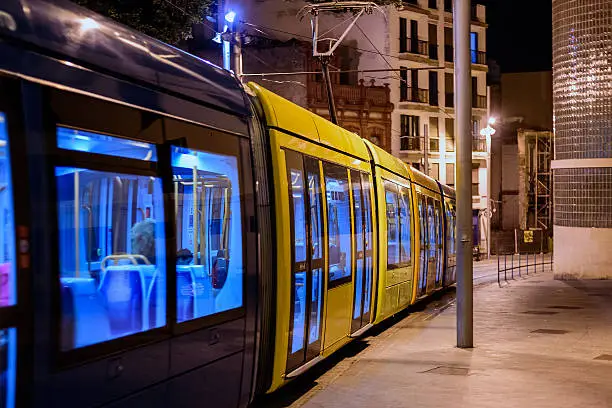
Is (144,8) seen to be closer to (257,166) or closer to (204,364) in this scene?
(257,166)

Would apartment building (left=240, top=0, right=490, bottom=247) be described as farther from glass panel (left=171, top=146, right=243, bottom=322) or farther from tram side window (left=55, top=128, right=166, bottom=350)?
tram side window (left=55, top=128, right=166, bottom=350)

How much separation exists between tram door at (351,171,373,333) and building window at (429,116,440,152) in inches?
1832

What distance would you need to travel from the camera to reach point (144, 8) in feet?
62.5

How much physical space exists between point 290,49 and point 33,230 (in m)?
46.2

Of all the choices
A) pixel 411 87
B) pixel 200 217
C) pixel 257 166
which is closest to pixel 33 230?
pixel 200 217

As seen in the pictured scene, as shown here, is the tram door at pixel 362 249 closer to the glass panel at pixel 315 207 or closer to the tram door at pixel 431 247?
the glass panel at pixel 315 207

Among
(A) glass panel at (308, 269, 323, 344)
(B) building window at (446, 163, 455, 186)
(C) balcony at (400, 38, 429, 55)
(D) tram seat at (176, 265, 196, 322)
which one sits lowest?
(A) glass panel at (308, 269, 323, 344)

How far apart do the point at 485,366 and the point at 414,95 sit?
1856 inches

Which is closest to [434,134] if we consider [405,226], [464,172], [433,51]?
[433,51]

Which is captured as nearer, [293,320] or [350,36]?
[293,320]

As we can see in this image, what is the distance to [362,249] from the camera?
12.3 meters

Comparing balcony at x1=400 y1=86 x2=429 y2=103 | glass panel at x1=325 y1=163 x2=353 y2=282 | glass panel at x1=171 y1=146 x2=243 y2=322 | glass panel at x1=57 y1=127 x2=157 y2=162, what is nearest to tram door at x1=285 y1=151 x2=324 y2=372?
glass panel at x1=325 y1=163 x2=353 y2=282

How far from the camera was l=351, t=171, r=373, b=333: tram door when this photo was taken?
12008 millimetres

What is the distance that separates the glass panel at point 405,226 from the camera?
16.6m
